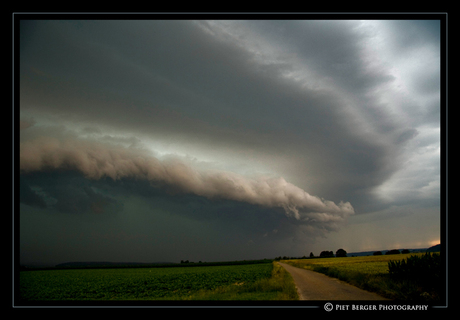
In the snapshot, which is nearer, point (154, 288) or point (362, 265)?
point (154, 288)

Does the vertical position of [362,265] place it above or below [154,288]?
below

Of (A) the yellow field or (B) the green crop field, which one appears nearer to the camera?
(B) the green crop field

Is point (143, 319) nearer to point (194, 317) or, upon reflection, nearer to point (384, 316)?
point (194, 317)

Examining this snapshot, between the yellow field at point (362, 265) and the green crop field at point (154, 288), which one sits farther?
the yellow field at point (362, 265)
